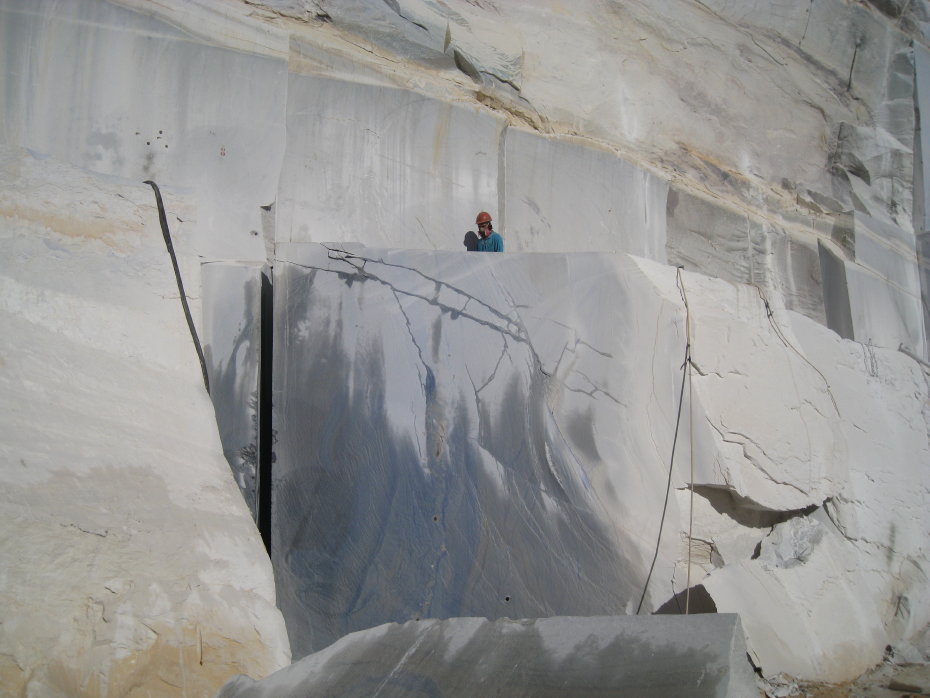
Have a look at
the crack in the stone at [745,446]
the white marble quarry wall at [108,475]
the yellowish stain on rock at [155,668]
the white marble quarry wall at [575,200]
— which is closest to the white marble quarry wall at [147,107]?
the white marble quarry wall at [108,475]

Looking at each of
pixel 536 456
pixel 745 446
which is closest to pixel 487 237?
pixel 536 456

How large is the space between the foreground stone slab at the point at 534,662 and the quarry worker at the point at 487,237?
199 cm

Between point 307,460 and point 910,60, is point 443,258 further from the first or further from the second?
point 910,60

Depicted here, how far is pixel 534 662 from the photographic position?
1.93 m

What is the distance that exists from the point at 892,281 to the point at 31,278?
15.0 ft

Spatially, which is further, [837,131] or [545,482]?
[837,131]

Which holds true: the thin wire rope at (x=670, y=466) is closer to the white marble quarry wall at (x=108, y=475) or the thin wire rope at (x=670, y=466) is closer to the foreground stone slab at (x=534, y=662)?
the foreground stone slab at (x=534, y=662)

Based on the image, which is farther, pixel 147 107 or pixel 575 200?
pixel 575 200

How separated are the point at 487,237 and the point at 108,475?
2.03 m

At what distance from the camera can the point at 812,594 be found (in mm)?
3080

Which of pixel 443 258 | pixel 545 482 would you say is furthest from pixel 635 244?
pixel 545 482

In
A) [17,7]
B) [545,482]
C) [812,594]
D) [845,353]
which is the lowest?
[812,594]

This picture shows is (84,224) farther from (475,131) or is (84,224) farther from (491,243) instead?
(475,131)

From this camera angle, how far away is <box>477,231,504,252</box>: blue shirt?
148 inches
